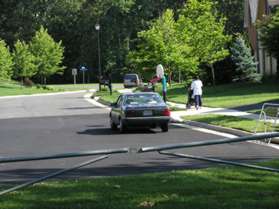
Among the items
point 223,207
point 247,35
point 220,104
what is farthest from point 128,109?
point 247,35

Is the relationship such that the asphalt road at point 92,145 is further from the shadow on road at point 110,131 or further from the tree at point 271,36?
the tree at point 271,36

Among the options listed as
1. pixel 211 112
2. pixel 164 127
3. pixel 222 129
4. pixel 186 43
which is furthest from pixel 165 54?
pixel 222 129

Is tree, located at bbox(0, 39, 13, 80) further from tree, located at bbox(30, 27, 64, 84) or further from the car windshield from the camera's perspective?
the car windshield

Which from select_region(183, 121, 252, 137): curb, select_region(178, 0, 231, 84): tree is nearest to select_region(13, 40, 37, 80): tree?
select_region(178, 0, 231, 84): tree

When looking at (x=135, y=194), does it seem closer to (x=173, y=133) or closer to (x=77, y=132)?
(x=173, y=133)

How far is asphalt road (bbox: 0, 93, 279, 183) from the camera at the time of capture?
41.4 feet

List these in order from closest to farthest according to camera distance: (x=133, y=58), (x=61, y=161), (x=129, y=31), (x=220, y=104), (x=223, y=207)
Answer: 1. (x=223, y=207)
2. (x=61, y=161)
3. (x=220, y=104)
4. (x=133, y=58)
5. (x=129, y=31)

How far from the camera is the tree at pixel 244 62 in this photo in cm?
4947

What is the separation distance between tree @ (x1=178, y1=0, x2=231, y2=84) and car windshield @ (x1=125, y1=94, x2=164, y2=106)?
81.7 ft

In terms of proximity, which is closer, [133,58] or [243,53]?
[133,58]

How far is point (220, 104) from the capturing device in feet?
107

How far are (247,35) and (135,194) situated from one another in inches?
2097

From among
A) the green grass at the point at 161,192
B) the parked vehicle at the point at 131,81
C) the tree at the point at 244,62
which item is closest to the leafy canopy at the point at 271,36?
the tree at the point at 244,62

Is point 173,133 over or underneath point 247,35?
underneath
